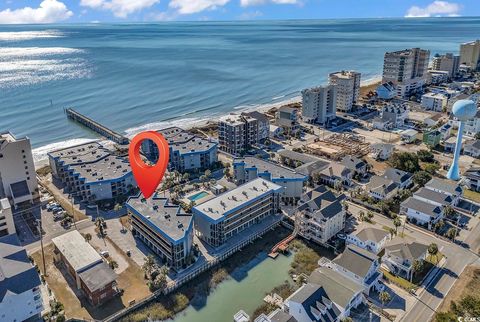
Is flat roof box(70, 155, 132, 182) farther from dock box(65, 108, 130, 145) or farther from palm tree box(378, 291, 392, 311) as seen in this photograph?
palm tree box(378, 291, 392, 311)

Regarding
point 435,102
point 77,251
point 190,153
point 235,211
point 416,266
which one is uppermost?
point 435,102

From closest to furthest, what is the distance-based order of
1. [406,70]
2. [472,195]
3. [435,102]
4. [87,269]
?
[87,269] → [472,195] → [435,102] → [406,70]

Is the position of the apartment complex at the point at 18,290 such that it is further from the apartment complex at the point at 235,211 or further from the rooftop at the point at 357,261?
the rooftop at the point at 357,261

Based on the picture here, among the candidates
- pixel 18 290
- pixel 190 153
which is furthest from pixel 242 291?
pixel 190 153

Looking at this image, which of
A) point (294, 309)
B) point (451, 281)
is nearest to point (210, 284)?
point (294, 309)

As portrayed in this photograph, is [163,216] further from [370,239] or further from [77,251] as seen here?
[370,239]

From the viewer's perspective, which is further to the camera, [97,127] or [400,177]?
[97,127]
